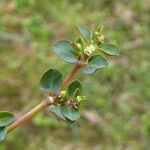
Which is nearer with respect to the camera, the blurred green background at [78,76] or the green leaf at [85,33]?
the green leaf at [85,33]

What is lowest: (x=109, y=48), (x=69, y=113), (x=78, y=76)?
(x=69, y=113)

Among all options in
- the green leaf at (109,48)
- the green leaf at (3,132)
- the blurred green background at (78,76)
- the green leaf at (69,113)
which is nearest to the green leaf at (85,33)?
the green leaf at (109,48)

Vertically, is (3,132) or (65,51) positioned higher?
(65,51)

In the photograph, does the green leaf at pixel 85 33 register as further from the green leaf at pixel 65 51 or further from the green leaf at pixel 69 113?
the green leaf at pixel 69 113

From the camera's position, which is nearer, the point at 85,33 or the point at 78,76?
the point at 85,33

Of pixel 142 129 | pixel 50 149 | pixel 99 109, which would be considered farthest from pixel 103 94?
pixel 50 149

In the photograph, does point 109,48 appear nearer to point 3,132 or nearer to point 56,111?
point 56,111

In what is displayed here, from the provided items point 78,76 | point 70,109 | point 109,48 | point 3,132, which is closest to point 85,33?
point 109,48
